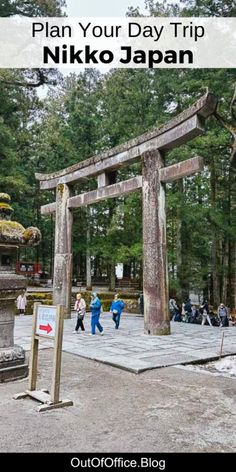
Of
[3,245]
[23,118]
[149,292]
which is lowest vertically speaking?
[149,292]

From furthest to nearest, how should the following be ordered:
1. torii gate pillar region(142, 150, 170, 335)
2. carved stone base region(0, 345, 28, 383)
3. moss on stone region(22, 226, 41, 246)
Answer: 1. torii gate pillar region(142, 150, 170, 335)
2. moss on stone region(22, 226, 41, 246)
3. carved stone base region(0, 345, 28, 383)

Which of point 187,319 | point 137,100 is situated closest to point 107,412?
point 187,319

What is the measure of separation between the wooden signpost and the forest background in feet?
49.1

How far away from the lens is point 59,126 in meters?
29.5

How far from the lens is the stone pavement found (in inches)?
312

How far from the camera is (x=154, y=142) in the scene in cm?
1166

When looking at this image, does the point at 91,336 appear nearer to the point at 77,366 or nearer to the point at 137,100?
the point at 77,366

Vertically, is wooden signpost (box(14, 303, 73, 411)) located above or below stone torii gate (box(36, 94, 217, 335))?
below

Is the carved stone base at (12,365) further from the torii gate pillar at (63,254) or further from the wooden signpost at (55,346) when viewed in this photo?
the torii gate pillar at (63,254)

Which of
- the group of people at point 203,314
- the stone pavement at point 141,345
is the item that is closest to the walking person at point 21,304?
the stone pavement at point 141,345

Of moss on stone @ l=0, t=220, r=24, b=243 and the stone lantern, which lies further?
moss on stone @ l=0, t=220, r=24, b=243

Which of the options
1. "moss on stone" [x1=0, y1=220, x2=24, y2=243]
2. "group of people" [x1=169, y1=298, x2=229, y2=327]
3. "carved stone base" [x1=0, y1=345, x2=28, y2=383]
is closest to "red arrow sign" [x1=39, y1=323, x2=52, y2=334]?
"carved stone base" [x1=0, y1=345, x2=28, y2=383]

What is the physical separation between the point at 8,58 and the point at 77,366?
816 inches

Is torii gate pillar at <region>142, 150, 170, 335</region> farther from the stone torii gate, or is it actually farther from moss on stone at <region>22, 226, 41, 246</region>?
moss on stone at <region>22, 226, 41, 246</region>
